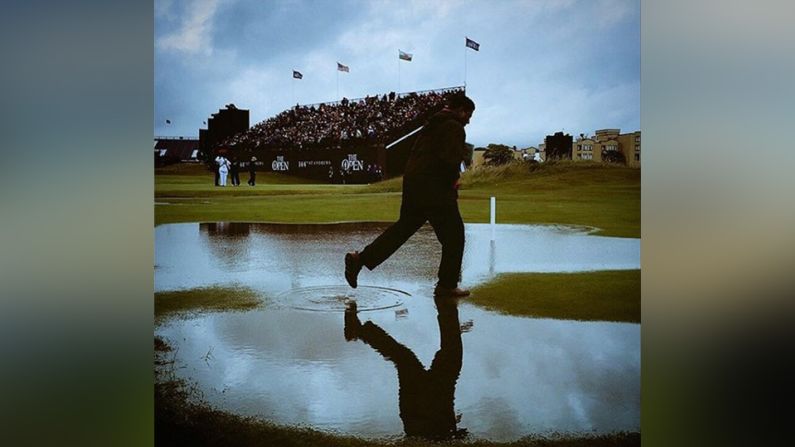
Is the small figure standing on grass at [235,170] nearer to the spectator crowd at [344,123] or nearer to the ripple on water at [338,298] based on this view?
the spectator crowd at [344,123]

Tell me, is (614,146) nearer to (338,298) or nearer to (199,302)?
(338,298)

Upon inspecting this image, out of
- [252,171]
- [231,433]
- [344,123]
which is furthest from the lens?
[252,171]

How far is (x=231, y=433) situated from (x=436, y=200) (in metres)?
2.24

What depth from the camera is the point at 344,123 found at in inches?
246

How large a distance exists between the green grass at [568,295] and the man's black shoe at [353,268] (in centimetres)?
91

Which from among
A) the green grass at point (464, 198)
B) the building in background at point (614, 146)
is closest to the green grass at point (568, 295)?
the green grass at point (464, 198)

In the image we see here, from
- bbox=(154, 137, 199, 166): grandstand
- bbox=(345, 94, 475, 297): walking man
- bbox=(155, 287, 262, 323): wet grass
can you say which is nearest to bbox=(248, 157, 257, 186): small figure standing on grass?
bbox=(154, 137, 199, 166): grandstand

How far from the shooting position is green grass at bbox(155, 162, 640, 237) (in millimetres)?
5688

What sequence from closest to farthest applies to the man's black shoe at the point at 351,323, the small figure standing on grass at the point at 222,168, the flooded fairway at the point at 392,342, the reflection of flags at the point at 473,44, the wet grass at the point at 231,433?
the wet grass at the point at 231,433 < the flooded fairway at the point at 392,342 < the man's black shoe at the point at 351,323 < the reflection of flags at the point at 473,44 < the small figure standing on grass at the point at 222,168

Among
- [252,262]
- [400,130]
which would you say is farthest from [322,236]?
[400,130]

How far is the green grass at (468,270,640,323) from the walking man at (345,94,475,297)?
293 millimetres

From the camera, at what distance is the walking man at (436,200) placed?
18.2 ft

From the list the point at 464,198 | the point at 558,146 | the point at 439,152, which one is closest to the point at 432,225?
the point at 464,198
